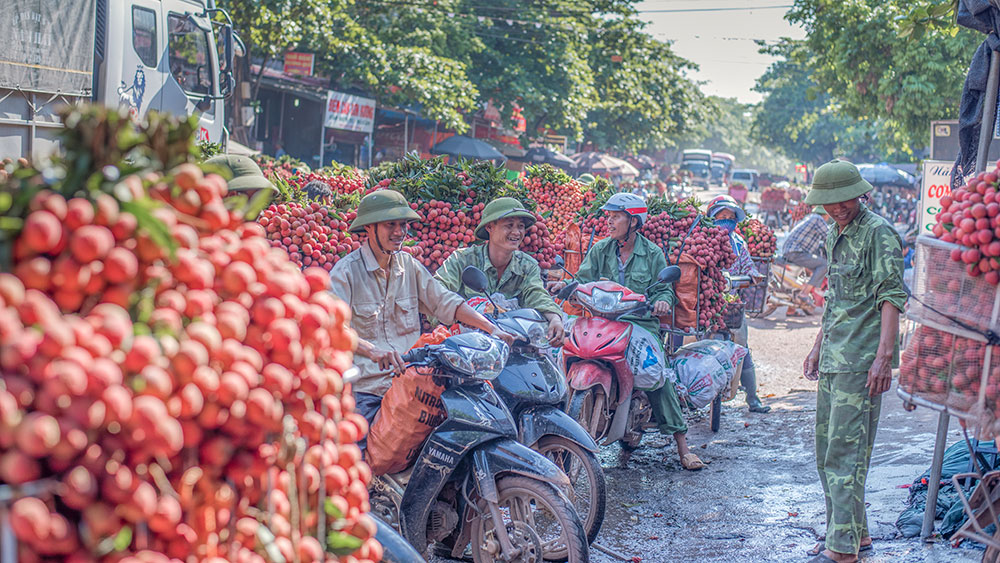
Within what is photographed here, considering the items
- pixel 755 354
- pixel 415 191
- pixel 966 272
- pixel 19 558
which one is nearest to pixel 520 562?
pixel 966 272

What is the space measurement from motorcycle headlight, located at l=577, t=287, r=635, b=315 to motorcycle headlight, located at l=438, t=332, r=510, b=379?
1.84 m

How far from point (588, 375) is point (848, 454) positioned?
5.59 ft

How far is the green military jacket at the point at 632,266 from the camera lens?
21.0ft

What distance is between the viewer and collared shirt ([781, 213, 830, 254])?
11.2 metres

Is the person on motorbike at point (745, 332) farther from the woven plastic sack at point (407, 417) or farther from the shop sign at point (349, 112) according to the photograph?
the shop sign at point (349, 112)

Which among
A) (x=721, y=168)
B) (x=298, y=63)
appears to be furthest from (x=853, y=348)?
(x=721, y=168)

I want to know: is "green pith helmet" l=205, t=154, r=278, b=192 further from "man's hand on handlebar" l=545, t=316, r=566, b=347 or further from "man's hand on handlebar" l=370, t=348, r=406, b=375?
"man's hand on handlebar" l=545, t=316, r=566, b=347

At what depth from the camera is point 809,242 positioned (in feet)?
37.0

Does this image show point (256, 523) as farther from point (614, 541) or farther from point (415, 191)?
point (415, 191)

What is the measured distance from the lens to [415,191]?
6625 millimetres

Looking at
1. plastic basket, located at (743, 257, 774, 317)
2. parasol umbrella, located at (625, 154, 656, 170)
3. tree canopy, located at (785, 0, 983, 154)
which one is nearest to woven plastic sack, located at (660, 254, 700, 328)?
plastic basket, located at (743, 257, 774, 317)

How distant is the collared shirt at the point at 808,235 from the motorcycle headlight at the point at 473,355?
329 inches

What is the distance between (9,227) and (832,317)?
407 centimetres

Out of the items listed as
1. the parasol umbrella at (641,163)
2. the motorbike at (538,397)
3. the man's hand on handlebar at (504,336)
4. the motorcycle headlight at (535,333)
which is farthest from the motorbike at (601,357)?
the parasol umbrella at (641,163)
